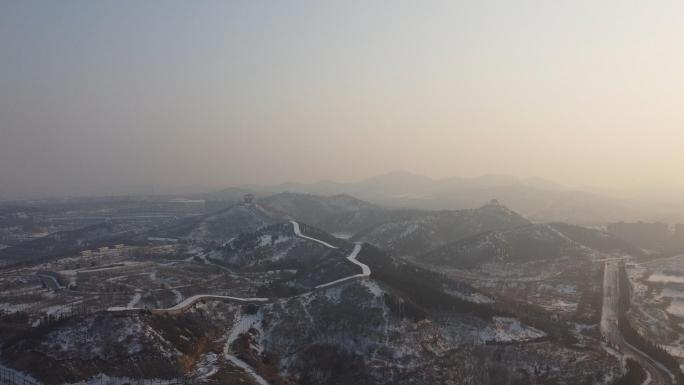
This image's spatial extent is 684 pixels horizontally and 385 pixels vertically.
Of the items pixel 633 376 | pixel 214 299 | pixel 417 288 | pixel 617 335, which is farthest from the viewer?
pixel 417 288

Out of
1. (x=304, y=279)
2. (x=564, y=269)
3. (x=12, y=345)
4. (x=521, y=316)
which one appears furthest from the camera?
(x=564, y=269)

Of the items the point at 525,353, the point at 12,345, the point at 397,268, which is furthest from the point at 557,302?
the point at 12,345

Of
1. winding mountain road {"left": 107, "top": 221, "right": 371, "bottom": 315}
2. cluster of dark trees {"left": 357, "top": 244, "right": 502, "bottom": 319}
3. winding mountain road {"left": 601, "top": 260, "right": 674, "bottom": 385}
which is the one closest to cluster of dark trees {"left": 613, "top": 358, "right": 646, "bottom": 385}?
winding mountain road {"left": 601, "top": 260, "right": 674, "bottom": 385}

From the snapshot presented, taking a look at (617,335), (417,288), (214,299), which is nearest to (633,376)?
(617,335)

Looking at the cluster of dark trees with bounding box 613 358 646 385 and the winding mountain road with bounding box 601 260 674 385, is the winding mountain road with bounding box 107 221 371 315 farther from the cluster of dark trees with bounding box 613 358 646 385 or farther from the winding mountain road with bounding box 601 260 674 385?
the cluster of dark trees with bounding box 613 358 646 385

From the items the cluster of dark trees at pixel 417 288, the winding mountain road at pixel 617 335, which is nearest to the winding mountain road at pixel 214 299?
the cluster of dark trees at pixel 417 288

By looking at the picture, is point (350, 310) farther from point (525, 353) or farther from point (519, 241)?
point (519, 241)

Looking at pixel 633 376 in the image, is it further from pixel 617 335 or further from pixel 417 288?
pixel 417 288

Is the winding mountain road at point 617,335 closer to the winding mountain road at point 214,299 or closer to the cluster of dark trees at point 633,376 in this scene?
the cluster of dark trees at point 633,376
